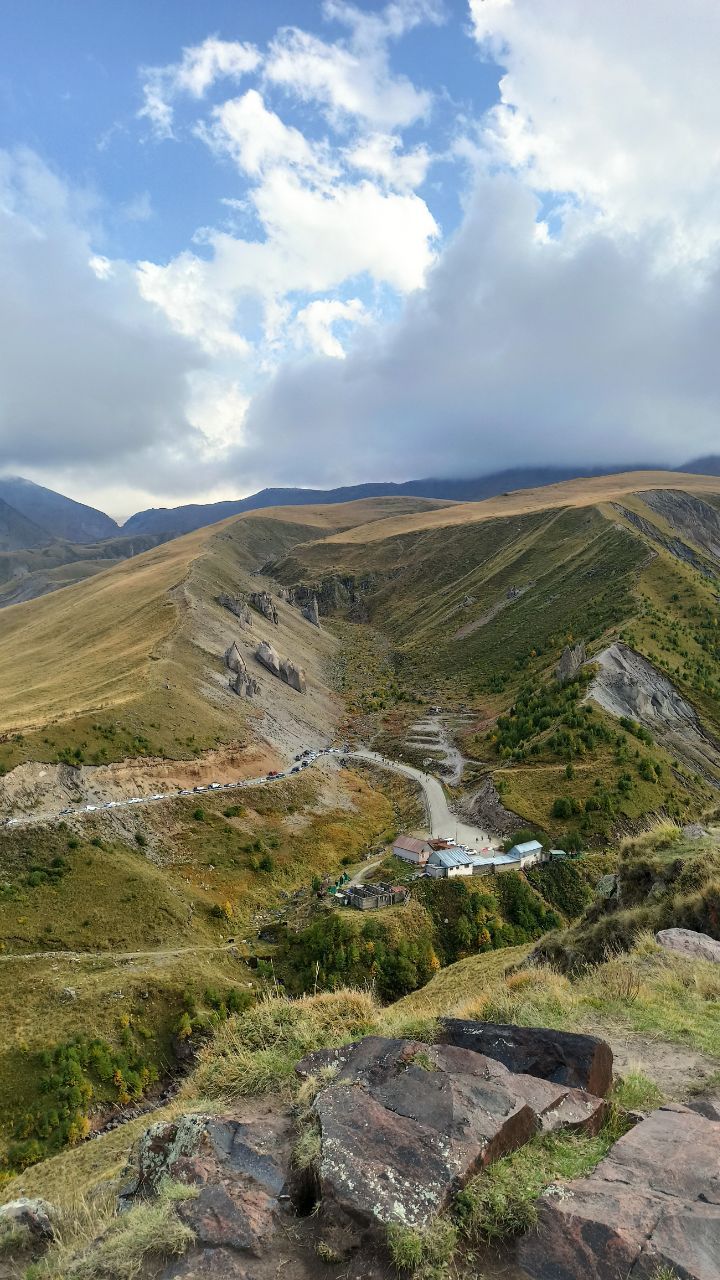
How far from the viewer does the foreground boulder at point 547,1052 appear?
8.69m

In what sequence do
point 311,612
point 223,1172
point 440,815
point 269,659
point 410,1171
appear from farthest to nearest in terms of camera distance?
1. point 311,612
2. point 269,659
3. point 440,815
4. point 223,1172
5. point 410,1171

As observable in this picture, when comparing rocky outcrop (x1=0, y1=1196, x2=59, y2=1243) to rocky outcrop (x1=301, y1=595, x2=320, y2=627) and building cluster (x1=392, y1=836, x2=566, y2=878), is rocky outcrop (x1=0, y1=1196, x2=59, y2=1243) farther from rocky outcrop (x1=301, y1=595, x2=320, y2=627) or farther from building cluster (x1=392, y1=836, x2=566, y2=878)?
rocky outcrop (x1=301, y1=595, x2=320, y2=627)

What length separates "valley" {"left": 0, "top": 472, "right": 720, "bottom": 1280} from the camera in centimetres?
1329

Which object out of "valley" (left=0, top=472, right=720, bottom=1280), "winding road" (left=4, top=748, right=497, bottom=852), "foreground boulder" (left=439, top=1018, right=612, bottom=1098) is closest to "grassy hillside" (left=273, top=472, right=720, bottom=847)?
"valley" (left=0, top=472, right=720, bottom=1280)

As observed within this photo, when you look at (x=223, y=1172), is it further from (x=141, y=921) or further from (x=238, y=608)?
(x=238, y=608)

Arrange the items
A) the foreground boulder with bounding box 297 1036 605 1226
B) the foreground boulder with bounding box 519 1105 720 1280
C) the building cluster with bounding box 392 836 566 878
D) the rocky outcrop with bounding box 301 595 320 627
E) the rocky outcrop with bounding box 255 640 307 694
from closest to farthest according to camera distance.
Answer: the foreground boulder with bounding box 519 1105 720 1280 → the foreground boulder with bounding box 297 1036 605 1226 → the building cluster with bounding box 392 836 566 878 → the rocky outcrop with bounding box 255 640 307 694 → the rocky outcrop with bounding box 301 595 320 627

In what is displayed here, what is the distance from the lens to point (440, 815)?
6294cm

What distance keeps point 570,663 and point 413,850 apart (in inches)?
1548

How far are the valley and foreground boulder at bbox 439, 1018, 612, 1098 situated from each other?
0.72 m

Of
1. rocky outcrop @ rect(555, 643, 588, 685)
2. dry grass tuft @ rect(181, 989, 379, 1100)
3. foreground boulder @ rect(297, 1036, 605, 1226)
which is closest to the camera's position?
foreground boulder @ rect(297, 1036, 605, 1226)

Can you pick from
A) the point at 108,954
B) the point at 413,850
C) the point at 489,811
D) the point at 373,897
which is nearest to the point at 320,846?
the point at 413,850

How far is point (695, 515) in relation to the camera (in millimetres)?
184375

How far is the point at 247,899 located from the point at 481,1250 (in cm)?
4435

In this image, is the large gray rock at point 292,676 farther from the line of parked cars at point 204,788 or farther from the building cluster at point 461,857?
the building cluster at point 461,857
